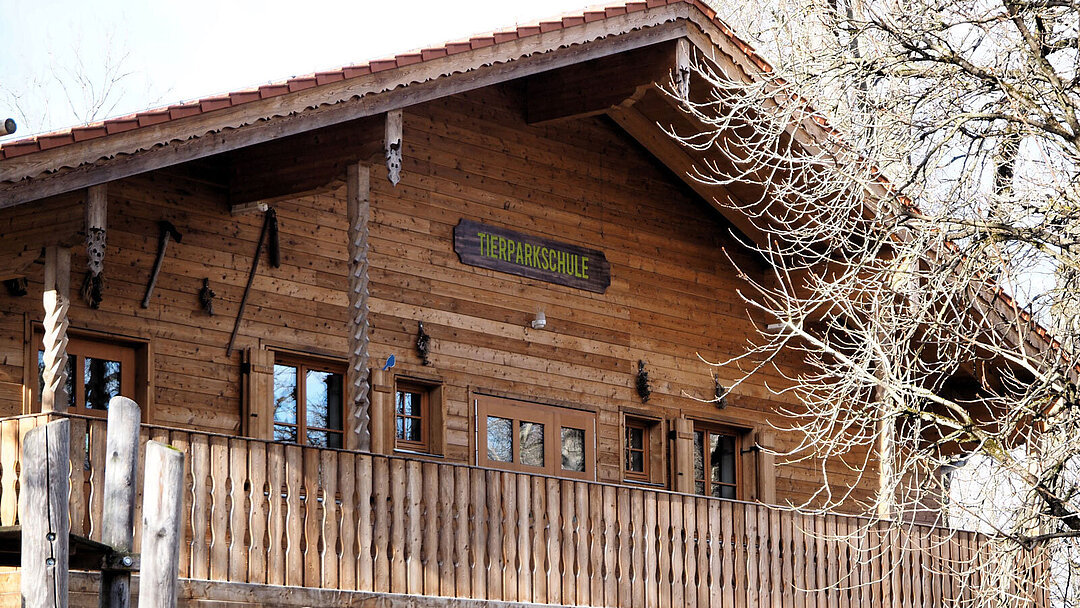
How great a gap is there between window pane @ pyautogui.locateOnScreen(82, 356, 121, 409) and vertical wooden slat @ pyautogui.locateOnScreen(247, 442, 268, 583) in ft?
8.74

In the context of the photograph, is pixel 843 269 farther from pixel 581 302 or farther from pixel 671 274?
pixel 581 302

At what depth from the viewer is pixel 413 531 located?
11.7m

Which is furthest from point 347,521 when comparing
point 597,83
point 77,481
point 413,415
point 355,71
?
point 597,83

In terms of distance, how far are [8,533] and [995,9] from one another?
279 inches

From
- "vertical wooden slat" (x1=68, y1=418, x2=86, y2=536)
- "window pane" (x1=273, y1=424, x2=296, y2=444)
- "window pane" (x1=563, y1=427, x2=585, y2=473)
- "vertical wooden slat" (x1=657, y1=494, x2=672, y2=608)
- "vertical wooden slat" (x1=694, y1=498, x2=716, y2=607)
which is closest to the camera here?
"vertical wooden slat" (x1=68, y1=418, x2=86, y2=536)

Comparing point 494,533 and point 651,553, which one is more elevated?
point 494,533

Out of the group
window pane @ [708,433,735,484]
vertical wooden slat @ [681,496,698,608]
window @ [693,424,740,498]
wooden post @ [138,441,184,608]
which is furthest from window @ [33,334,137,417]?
window pane @ [708,433,735,484]

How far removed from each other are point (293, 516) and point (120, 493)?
131 inches

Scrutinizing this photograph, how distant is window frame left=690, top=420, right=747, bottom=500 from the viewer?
698 inches

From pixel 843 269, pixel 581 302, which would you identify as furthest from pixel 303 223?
pixel 843 269

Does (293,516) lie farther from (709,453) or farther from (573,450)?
(709,453)

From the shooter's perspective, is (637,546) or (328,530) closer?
(328,530)

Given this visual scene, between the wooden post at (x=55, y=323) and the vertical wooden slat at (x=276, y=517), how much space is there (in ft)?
5.60

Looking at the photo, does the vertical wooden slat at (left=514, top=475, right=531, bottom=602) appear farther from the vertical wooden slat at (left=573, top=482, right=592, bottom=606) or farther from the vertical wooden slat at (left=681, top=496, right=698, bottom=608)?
the vertical wooden slat at (left=681, top=496, right=698, bottom=608)
